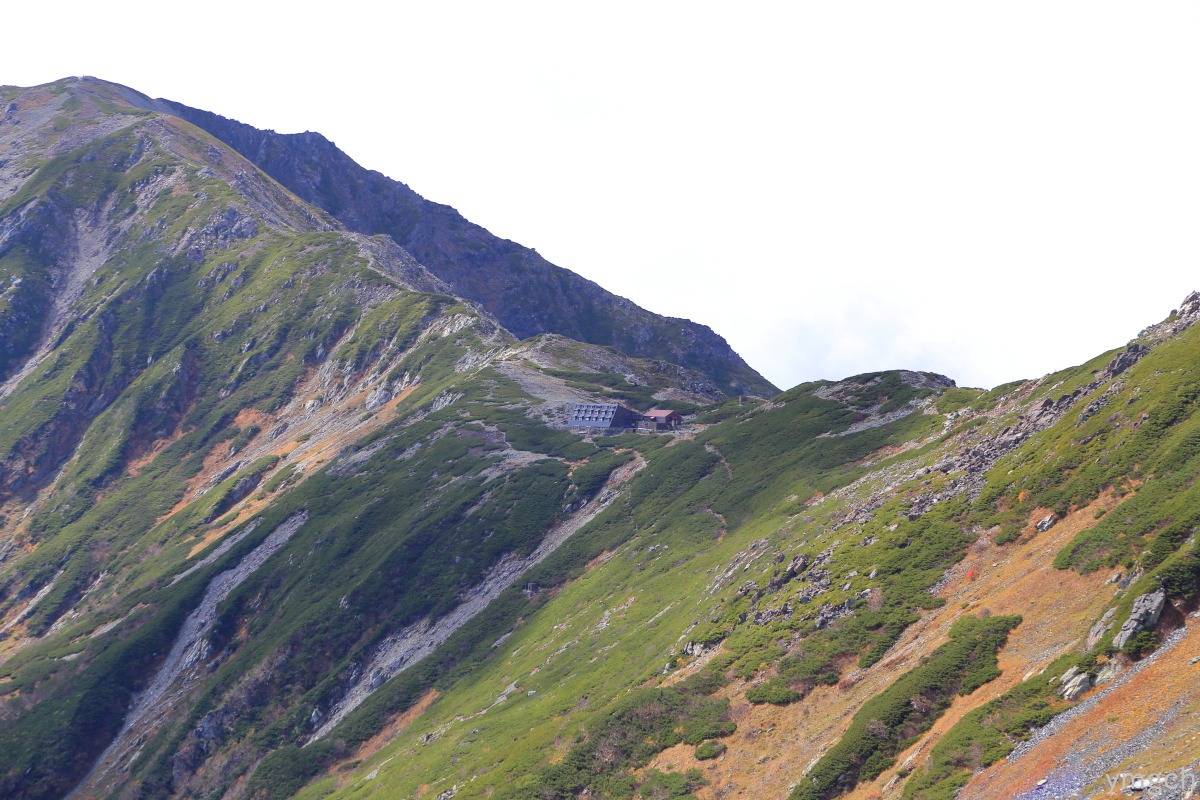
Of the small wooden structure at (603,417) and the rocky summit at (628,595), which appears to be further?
the small wooden structure at (603,417)

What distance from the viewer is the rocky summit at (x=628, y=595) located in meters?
38.9

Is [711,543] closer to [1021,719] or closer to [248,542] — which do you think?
[1021,719]

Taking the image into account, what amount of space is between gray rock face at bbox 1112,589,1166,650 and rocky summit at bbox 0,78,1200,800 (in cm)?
22

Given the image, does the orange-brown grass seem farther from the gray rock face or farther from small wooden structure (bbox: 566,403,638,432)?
small wooden structure (bbox: 566,403,638,432)

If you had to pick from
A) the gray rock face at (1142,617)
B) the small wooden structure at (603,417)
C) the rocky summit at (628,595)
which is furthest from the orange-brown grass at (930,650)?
the small wooden structure at (603,417)

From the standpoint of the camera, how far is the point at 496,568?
356ft

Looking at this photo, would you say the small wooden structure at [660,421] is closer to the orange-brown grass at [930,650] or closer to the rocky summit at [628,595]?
the rocky summit at [628,595]

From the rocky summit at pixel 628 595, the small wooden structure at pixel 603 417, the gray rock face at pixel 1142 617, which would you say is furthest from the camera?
the small wooden structure at pixel 603 417

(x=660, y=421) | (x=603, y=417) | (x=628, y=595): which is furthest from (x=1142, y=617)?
(x=603, y=417)

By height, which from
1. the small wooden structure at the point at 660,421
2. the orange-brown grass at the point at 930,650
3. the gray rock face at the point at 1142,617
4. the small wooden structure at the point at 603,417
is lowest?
the orange-brown grass at the point at 930,650

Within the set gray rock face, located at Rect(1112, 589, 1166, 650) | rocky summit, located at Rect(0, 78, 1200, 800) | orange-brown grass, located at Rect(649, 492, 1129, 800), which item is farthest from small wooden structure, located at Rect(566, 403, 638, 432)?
gray rock face, located at Rect(1112, 589, 1166, 650)

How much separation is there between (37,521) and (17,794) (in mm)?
97582

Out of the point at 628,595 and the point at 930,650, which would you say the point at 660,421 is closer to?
the point at 628,595

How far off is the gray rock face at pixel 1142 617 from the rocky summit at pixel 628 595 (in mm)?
217
